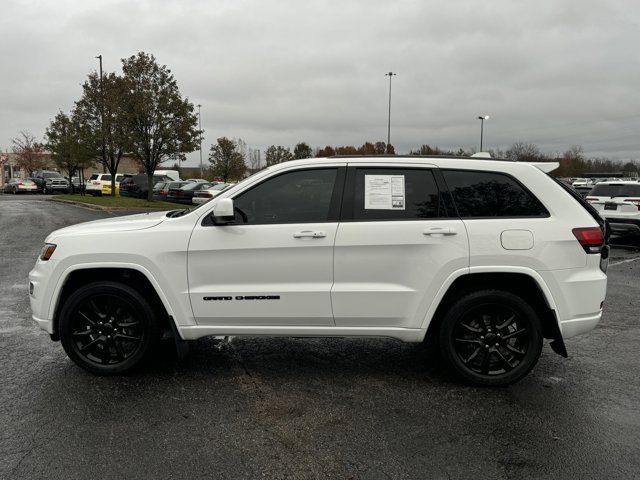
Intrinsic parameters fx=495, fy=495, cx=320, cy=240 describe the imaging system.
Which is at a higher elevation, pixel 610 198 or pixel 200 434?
pixel 610 198

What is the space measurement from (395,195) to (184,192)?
77.0ft

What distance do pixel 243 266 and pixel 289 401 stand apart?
1073 millimetres

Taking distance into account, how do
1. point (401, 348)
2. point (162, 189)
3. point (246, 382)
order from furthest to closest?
point (162, 189), point (401, 348), point (246, 382)

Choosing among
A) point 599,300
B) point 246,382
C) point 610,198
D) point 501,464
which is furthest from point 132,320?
point 610,198

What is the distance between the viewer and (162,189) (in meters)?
28.4

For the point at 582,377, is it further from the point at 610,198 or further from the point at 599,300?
the point at 610,198

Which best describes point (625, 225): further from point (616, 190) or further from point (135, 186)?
point (135, 186)

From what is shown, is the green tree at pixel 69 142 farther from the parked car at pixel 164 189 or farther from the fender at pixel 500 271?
the fender at pixel 500 271

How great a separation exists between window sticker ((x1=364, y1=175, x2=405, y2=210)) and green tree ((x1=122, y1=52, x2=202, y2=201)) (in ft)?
66.5

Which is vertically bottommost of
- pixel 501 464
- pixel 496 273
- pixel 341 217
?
pixel 501 464

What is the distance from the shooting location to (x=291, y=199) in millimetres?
3928

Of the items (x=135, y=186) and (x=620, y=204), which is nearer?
(x=620, y=204)

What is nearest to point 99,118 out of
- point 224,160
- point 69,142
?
point 69,142

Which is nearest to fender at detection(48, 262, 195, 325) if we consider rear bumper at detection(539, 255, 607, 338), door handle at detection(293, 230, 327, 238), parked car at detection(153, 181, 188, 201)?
door handle at detection(293, 230, 327, 238)
